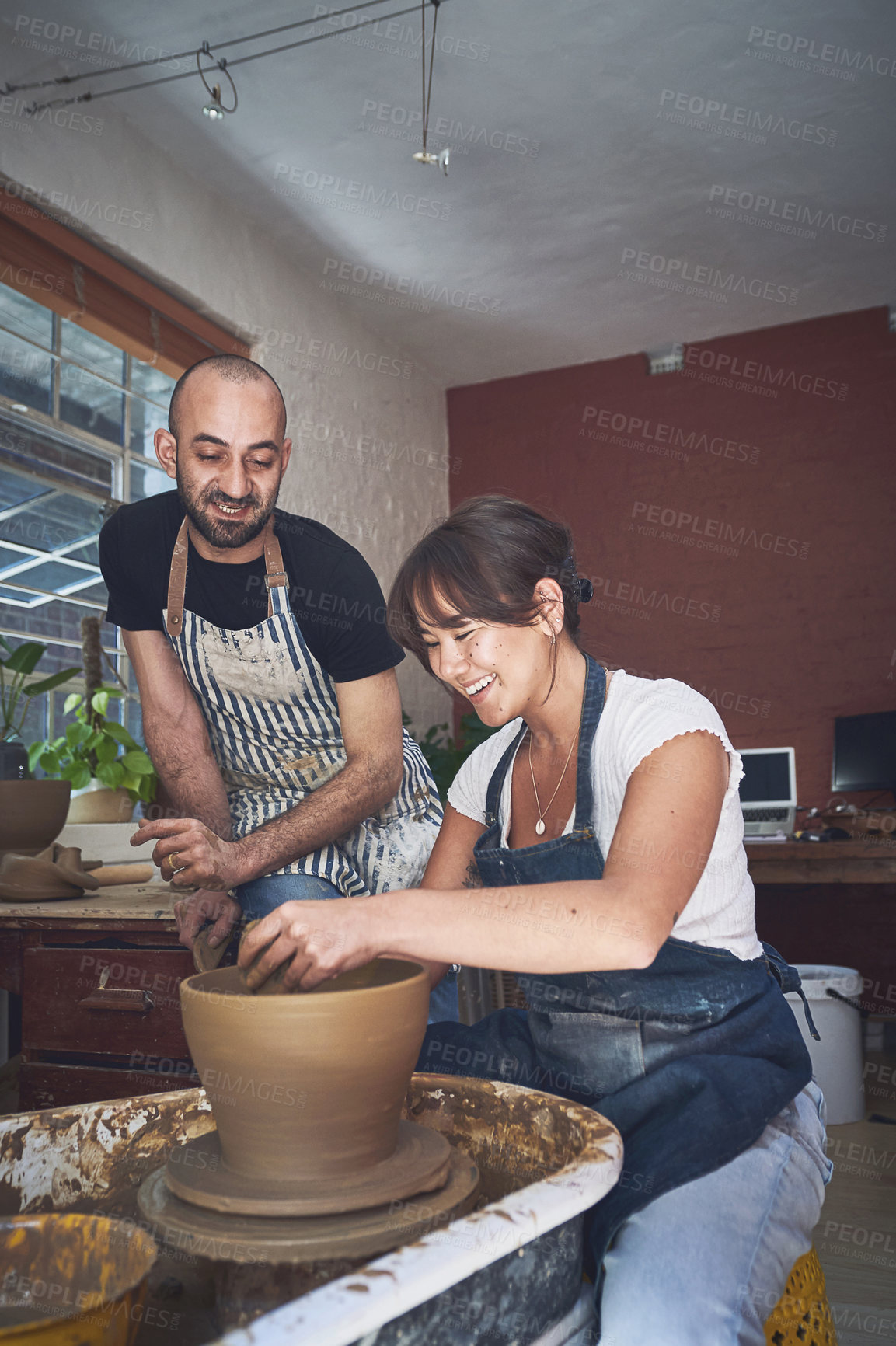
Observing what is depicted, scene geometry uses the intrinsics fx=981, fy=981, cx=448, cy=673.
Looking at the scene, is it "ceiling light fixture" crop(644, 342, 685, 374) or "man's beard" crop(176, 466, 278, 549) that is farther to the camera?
"ceiling light fixture" crop(644, 342, 685, 374)

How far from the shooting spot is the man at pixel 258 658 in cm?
179

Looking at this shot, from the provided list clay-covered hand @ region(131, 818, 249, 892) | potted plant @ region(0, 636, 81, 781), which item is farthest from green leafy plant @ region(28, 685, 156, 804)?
clay-covered hand @ region(131, 818, 249, 892)

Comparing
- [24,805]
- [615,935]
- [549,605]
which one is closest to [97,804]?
[24,805]

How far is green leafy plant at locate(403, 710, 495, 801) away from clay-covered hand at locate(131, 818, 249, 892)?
136 inches

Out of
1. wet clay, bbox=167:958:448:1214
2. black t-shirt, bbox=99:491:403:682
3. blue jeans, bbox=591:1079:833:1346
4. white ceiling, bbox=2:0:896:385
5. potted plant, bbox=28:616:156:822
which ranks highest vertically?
white ceiling, bbox=2:0:896:385

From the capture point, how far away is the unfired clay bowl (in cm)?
89

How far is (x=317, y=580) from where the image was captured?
190 cm

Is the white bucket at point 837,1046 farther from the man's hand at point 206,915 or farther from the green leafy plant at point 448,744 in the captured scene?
the man's hand at point 206,915

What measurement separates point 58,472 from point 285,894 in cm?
224

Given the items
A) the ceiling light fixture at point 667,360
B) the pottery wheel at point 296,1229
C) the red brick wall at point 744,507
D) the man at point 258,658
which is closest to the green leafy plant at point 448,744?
the red brick wall at point 744,507

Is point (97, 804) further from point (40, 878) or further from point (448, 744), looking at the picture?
point (448, 744)

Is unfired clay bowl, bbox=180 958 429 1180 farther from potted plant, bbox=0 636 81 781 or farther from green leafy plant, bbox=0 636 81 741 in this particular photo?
green leafy plant, bbox=0 636 81 741

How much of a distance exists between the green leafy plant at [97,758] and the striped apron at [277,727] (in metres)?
0.96

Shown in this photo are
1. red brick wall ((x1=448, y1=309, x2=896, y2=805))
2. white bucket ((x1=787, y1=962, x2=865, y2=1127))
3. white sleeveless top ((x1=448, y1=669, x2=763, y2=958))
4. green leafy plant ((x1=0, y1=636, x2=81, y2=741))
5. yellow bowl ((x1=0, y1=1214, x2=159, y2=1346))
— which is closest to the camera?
yellow bowl ((x1=0, y1=1214, x2=159, y2=1346))
